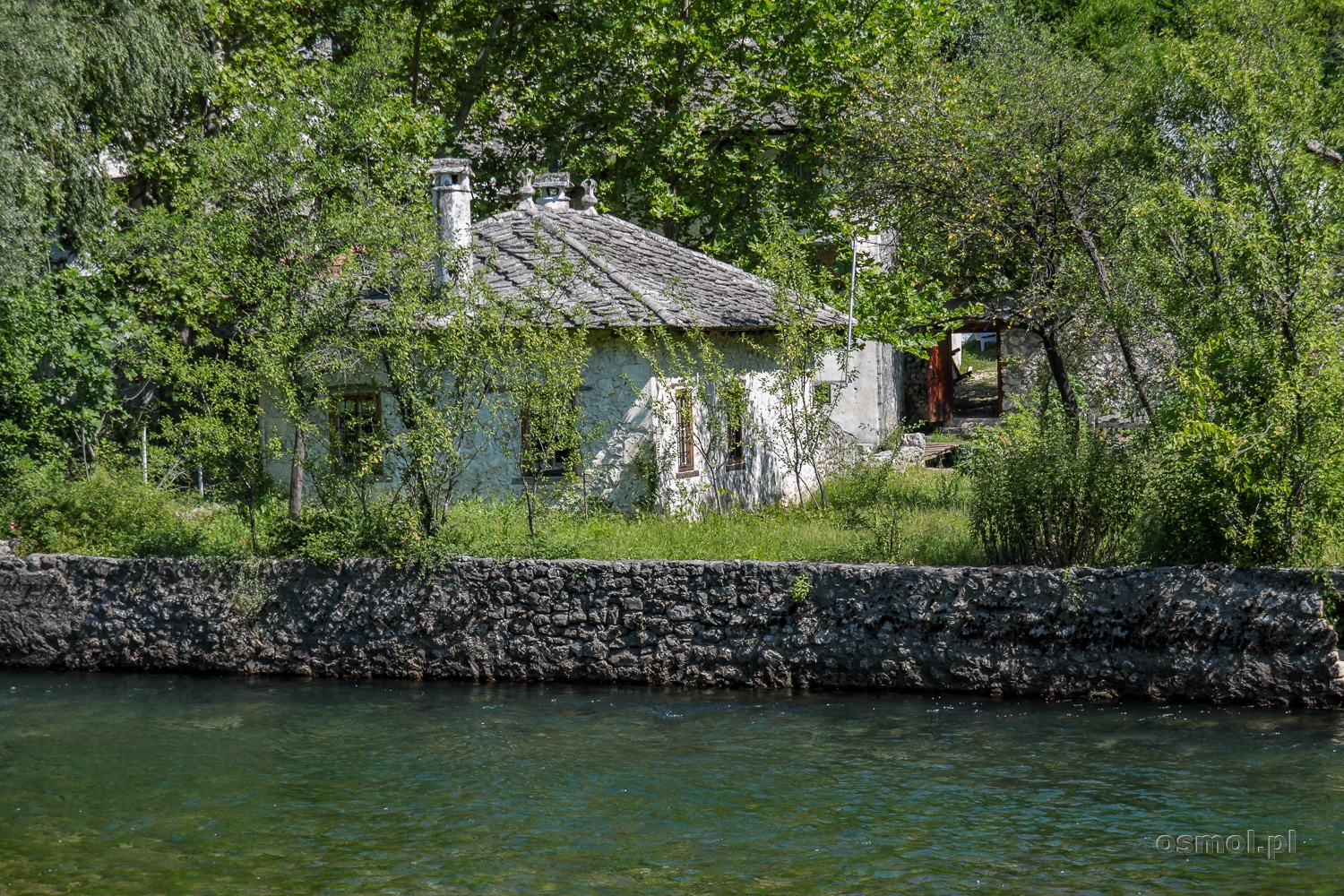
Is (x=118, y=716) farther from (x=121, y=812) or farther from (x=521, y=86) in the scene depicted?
(x=521, y=86)

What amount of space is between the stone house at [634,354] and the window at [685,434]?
20 millimetres

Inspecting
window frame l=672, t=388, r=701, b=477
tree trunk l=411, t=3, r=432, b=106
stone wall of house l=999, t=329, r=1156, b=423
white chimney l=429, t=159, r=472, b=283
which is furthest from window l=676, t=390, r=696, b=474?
tree trunk l=411, t=3, r=432, b=106

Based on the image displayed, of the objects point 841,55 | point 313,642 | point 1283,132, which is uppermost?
point 841,55

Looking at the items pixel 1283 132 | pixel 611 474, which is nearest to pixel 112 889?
pixel 611 474

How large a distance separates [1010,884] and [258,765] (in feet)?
21.0

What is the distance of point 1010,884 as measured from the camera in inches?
314

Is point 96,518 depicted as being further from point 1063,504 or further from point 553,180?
point 1063,504

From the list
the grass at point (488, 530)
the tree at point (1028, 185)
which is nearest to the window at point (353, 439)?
the grass at point (488, 530)

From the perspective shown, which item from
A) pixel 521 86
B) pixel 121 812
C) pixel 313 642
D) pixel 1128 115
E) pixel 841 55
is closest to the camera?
pixel 121 812

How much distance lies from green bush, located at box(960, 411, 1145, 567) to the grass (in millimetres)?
497

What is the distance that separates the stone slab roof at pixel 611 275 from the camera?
1608 centimetres

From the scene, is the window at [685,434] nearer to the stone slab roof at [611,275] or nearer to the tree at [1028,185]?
the stone slab roof at [611,275]

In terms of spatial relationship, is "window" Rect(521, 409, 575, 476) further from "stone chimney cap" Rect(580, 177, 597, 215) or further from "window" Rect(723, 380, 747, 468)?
"stone chimney cap" Rect(580, 177, 597, 215)

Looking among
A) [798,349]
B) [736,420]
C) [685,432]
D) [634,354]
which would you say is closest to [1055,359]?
[798,349]
